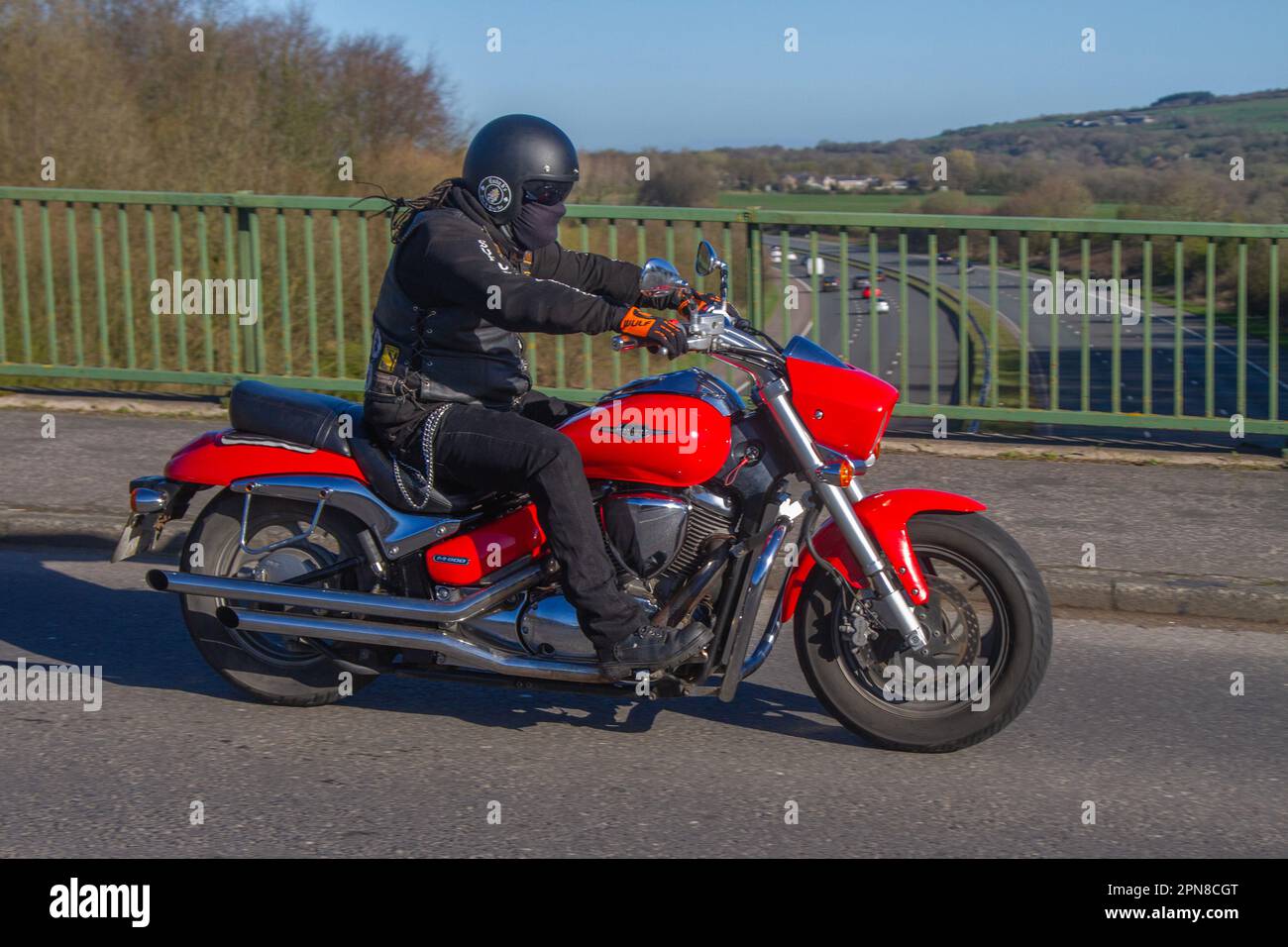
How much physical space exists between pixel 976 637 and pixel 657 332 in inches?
51.7

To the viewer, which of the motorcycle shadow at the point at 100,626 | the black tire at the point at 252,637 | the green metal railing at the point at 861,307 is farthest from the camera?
the green metal railing at the point at 861,307

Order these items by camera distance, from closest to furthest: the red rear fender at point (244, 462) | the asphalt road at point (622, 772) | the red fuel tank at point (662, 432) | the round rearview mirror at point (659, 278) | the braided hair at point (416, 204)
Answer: the asphalt road at point (622, 772)
the red fuel tank at point (662, 432)
the round rearview mirror at point (659, 278)
the braided hair at point (416, 204)
the red rear fender at point (244, 462)

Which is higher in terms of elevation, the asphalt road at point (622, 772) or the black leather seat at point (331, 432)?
the black leather seat at point (331, 432)

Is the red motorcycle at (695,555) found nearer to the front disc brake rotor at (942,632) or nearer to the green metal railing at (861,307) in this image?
the front disc brake rotor at (942,632)

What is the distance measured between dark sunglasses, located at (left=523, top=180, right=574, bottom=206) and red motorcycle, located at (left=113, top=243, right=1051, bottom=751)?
375mm

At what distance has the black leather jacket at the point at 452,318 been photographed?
14.0 ft

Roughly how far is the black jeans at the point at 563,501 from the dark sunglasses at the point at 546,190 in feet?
2.21

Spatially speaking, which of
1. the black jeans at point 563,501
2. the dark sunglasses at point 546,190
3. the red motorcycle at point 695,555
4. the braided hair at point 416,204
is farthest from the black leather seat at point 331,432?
the dark sunglasses at point 546,190

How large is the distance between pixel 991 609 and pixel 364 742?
6.36 feet

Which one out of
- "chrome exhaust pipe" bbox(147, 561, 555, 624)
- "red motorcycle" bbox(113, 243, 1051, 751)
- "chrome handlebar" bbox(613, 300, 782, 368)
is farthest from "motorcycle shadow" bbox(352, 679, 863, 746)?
"chrome handlebar" bbox(613, 300, 782, 368)

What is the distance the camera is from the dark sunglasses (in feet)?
14.6

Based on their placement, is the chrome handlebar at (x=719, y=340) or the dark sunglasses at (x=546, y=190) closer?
the chrome handlebar at (x=719, y=340)

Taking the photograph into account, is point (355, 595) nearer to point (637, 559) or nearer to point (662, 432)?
point (637, 559)

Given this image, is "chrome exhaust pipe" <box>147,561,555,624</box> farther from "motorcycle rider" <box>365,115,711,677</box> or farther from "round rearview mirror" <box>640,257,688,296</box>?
"round rearview mirror" <box>640,257,688,296</box>
